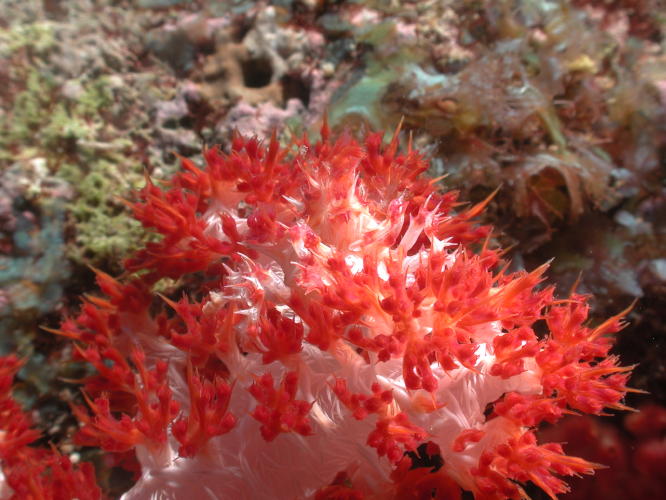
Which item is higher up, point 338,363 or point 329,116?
point 329,116

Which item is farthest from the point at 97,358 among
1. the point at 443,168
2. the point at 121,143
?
the point at 443,168

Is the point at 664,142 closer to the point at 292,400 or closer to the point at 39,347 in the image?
the point at 292,400

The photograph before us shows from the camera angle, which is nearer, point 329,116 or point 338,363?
point 338,363

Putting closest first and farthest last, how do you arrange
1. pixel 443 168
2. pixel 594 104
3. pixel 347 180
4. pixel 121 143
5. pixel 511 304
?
pixel 511 304, pixel 347 180, pixel 443 168, pixel 121 143, pixel 594 104

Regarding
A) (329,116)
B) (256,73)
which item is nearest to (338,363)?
(329,116)

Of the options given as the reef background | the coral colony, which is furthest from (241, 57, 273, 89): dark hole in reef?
the coral colony

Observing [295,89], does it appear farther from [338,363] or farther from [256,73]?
[338,363]

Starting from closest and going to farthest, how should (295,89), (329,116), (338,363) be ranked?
(338,363), (329,116), (295,89)

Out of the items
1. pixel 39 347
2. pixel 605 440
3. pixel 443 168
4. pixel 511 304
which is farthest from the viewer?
pixel 443 168
